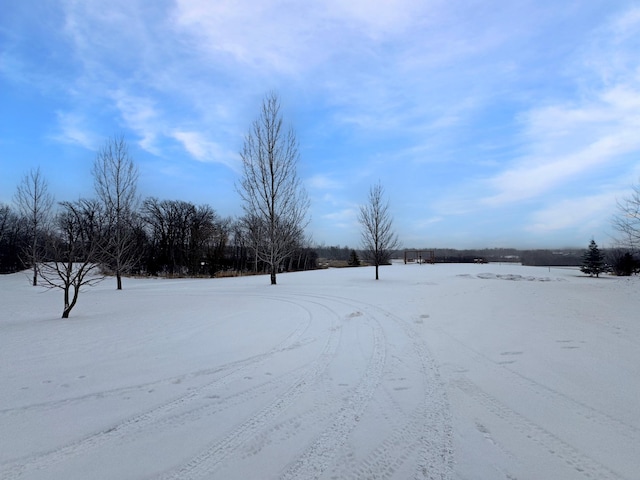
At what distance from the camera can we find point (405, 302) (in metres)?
10.4

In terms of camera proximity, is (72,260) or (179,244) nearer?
(72,260)

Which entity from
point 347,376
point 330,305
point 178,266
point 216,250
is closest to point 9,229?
point 178,266

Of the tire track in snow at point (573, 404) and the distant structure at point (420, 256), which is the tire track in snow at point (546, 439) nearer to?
the tire track in snow at point (573, 404)

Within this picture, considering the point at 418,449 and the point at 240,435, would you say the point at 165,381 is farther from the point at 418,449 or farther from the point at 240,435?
the point at 418,449

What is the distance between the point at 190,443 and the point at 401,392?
2169 mm

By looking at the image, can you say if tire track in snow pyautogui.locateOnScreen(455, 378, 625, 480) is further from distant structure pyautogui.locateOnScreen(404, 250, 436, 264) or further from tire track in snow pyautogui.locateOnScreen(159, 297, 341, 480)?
distant structure pyautogui.locateOnScreen(404, 250, 436, 264)

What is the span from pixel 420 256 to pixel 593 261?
54.8ft

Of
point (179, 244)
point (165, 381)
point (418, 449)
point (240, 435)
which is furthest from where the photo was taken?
point (179, 244)

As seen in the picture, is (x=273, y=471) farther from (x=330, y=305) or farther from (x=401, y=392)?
(x=330, y=305)

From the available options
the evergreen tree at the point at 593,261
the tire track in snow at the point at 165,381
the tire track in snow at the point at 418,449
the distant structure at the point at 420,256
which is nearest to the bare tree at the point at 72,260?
the tire track in snow at the point at 165,381

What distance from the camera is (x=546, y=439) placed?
2582 millimetres

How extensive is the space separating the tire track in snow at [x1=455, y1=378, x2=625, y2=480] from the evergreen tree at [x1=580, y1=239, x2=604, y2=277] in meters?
38.1

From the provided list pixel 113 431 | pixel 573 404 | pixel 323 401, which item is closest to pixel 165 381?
pixel 113 431

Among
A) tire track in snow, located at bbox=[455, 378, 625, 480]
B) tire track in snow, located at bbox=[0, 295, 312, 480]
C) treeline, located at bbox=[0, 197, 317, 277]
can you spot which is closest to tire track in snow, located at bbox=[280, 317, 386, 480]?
tire track in snow, located at bbox=[455, 378, 625, 480]
